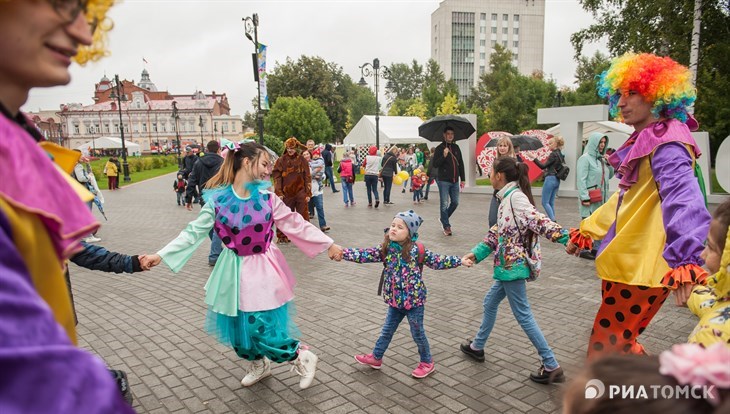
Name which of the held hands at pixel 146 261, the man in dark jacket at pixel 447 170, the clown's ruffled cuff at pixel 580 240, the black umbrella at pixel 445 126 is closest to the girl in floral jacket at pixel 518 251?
the clown's ruffled cuff at pixel 580 240

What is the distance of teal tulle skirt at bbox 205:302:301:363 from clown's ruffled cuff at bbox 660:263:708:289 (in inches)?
106

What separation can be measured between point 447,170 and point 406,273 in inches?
262

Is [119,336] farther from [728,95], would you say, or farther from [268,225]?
[728,95]

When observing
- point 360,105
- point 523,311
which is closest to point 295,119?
point 360,105

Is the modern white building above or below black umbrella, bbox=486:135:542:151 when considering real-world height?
above

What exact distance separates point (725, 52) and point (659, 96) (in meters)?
18.1

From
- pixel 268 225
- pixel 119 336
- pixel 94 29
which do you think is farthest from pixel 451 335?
pixel 94 29

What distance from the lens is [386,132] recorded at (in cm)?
3108

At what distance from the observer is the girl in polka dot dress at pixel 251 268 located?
3861 millimetres

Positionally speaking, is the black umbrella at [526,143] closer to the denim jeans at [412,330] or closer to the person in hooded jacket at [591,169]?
the person in hooded jacket at [591,169]

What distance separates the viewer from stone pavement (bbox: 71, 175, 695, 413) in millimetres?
3832

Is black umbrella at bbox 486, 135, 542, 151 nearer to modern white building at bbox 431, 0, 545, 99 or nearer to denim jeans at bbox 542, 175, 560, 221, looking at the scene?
denim jeans at bbox 542, 175, 560, 221

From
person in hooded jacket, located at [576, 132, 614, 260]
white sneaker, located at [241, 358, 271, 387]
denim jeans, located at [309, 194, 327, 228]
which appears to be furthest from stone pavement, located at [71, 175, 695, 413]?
denim jeans, located at [309, 194, 327, 228]

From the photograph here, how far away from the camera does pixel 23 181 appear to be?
2.98 ft
